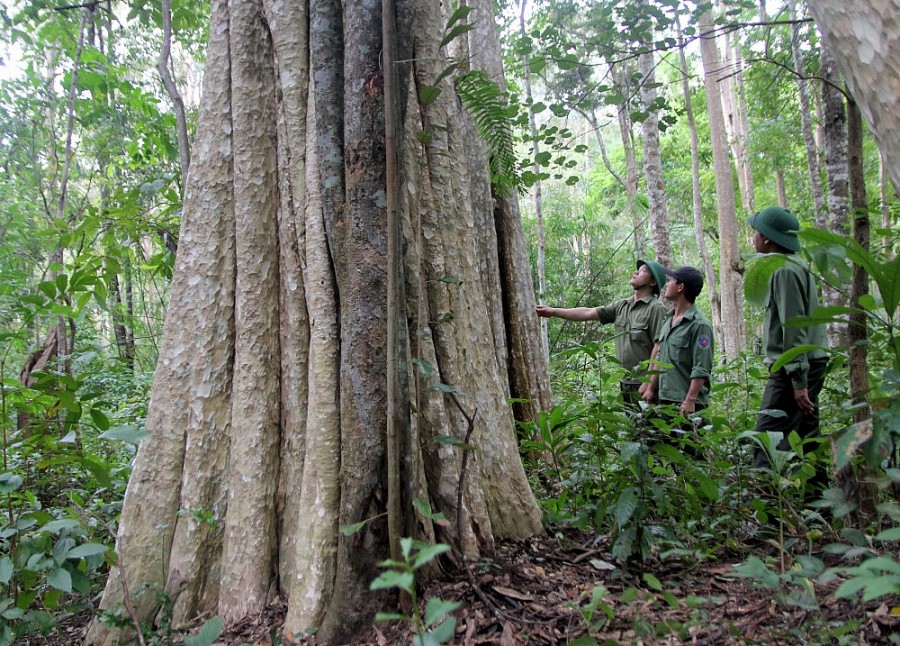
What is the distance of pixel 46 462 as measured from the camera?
8.27 ft

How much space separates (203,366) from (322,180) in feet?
3.46

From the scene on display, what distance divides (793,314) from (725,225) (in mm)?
10557

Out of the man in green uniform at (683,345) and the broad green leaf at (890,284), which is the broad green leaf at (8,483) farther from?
the man in green uniform at (683,345)

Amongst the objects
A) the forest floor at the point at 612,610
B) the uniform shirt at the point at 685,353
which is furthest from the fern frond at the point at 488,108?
the uniform shirt at the point at 685,353

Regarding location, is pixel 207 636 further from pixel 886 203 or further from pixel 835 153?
pixel 886 203

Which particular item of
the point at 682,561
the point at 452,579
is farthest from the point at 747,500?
the point at 452,579

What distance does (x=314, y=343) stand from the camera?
2355 millimetres

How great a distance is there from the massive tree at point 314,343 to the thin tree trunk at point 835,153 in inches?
78.2

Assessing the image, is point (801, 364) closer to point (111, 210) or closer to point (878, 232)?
point (878, 232)

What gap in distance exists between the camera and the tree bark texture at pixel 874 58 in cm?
136

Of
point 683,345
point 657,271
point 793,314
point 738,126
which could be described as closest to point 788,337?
point 793,314

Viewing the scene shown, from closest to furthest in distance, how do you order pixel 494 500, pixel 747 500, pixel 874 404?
pixel 874 404
pixel 494 500
pixel 747 500

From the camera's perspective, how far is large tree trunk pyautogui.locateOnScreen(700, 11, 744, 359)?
486 inches

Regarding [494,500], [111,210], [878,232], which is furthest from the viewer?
[111,210]
